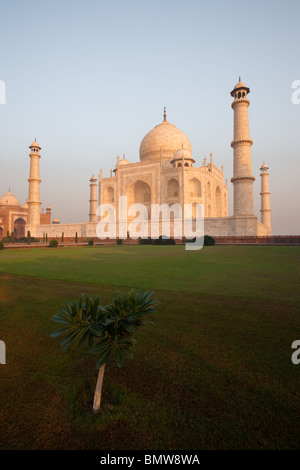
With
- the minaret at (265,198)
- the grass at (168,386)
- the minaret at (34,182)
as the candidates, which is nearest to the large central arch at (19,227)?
the minaret at (34,182)

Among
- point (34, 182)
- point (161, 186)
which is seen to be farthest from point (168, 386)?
point (34, 182)

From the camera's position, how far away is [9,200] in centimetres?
4366

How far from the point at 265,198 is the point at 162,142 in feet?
51.2

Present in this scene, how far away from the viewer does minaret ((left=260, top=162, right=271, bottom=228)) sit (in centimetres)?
3366

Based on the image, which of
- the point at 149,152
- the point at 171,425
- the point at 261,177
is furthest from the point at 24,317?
the point at 261,177

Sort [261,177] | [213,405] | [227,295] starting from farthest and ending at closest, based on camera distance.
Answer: [261,177]
[227,295]
[213,405]

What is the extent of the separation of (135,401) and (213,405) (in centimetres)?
46

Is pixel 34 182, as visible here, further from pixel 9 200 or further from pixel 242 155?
pixel 242 155

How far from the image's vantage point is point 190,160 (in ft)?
102

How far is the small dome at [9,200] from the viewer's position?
43.1 meters

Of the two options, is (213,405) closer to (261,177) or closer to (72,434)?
(72,434)

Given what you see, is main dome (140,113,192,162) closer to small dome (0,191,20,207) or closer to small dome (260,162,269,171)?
small dome (260,162,269,171)

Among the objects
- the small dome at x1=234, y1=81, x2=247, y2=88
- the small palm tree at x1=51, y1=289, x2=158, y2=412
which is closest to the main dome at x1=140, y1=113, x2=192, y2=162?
the small dome at x1=234, y1=81, x2=247, y2=88
